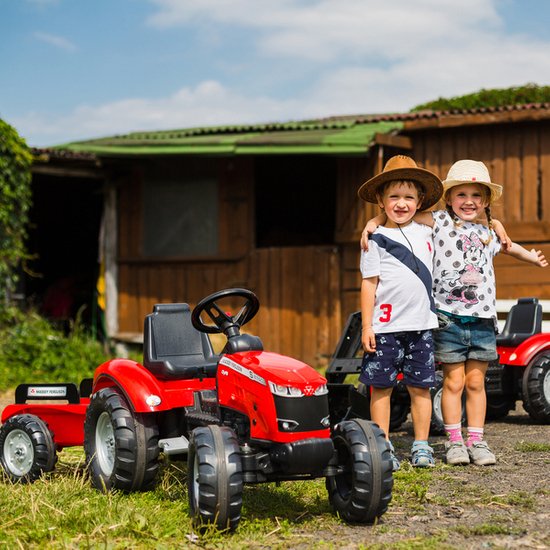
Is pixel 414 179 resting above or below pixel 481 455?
above

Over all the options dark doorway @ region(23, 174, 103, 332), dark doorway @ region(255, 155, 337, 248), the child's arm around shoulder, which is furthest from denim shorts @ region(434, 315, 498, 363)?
dark doorway @ region(23, 174, 103, 332)

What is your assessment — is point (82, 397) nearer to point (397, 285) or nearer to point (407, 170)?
point (397, 285)

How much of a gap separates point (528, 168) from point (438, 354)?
6.05 metres

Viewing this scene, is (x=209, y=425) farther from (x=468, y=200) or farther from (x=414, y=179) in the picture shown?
(x=468, y=200)

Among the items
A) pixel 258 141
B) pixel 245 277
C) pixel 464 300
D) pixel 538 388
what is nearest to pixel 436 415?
pixel 538 388

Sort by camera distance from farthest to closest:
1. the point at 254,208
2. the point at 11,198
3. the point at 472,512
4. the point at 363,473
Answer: the point at 254,208 → the point at 11,198 → the point at 472,512 → the point at 363,473

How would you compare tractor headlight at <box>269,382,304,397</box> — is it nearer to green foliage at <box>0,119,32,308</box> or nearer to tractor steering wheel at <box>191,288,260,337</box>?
tractor steering wheel at <box>191,288,260,337</box>

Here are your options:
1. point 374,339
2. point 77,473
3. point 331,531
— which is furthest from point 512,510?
point 77,473

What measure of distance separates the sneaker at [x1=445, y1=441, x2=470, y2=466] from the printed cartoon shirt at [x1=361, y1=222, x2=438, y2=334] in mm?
772

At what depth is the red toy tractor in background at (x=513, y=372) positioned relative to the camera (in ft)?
20.5

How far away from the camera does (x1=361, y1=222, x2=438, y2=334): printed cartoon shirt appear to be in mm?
4980

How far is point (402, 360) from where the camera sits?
5.08 metres

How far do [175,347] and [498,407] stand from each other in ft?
11.1

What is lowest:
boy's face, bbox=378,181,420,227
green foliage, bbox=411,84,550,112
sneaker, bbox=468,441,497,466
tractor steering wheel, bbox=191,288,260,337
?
sneaker, bbox=468,441,497,466
